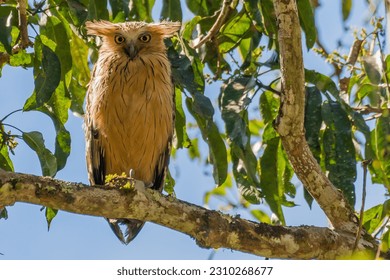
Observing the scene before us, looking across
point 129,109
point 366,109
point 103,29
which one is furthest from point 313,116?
point 103,29

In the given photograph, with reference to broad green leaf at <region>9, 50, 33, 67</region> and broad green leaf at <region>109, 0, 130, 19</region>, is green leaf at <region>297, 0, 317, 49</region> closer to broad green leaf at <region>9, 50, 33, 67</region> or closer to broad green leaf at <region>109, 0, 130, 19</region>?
broad green leaf at <region>109, 0, 130, 19</region>

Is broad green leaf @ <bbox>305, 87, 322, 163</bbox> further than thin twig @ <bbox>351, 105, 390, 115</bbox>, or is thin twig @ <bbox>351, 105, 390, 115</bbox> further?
thin twig @ <bbox>351, 105, 390, 115</bbox>

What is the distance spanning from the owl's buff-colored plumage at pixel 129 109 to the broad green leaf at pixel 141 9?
0.29m

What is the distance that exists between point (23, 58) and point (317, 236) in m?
2.07

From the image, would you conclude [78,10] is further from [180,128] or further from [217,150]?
[217,150]

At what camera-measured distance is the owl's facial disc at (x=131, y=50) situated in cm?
586

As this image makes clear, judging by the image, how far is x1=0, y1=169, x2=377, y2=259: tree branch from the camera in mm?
3637

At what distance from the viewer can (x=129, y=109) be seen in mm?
5543

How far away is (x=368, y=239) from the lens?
14.3 feet

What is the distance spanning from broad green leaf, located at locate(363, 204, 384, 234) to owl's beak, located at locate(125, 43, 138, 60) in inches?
79.6

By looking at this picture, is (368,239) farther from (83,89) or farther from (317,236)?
(83,89)

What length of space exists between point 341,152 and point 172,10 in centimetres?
155

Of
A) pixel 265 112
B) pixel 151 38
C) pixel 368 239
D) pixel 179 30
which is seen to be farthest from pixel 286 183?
pixel 151 38

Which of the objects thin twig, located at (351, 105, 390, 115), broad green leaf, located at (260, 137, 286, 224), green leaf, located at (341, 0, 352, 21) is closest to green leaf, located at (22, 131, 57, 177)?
broad green leaf, located at (260, 137, 286, 224)
